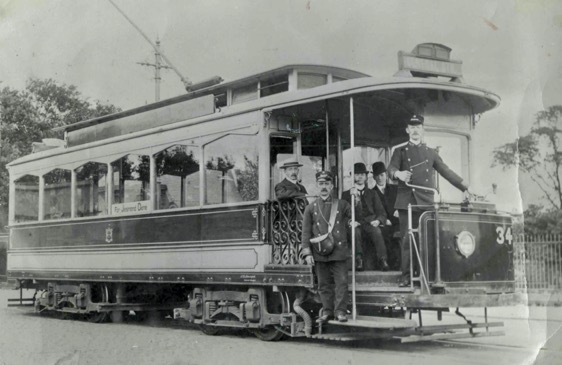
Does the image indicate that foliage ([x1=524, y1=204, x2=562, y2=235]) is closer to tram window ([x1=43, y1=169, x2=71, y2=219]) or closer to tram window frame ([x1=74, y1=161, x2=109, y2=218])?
tram window frame ([x1=74, y1=161, x2=109, y2=218])

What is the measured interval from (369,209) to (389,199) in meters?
0.38

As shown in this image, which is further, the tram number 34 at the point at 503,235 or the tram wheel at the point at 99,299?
the tram wheel at the point at 99,299

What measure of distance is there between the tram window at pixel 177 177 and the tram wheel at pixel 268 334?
2055 millimetres

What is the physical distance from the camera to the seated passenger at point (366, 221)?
9438mm

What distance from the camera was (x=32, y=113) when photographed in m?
22.8

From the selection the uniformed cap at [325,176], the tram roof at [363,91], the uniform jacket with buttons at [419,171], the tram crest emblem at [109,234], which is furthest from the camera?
the tram crest emblem at [109,234]

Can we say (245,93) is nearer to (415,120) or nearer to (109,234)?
(415,120)

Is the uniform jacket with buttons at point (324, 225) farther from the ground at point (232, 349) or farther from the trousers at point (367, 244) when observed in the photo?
the ground at point (232, 349)

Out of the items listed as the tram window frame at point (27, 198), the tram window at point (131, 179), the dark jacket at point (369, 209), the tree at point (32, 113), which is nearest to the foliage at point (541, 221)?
the dark jacket at point (369, 209)

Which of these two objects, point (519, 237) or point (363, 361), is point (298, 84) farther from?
point (519, 237)

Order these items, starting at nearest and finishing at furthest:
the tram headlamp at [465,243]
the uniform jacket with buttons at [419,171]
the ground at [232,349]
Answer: the ground at [232,349] < the tram headlamp at [465,243] < the uniform jacket with buttons at [419,171]

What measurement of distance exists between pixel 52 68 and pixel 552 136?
9.09 metres

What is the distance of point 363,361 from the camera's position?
26.9 feet

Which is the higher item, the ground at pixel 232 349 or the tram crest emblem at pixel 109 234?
the tram crest emblem at pixel 109 234
